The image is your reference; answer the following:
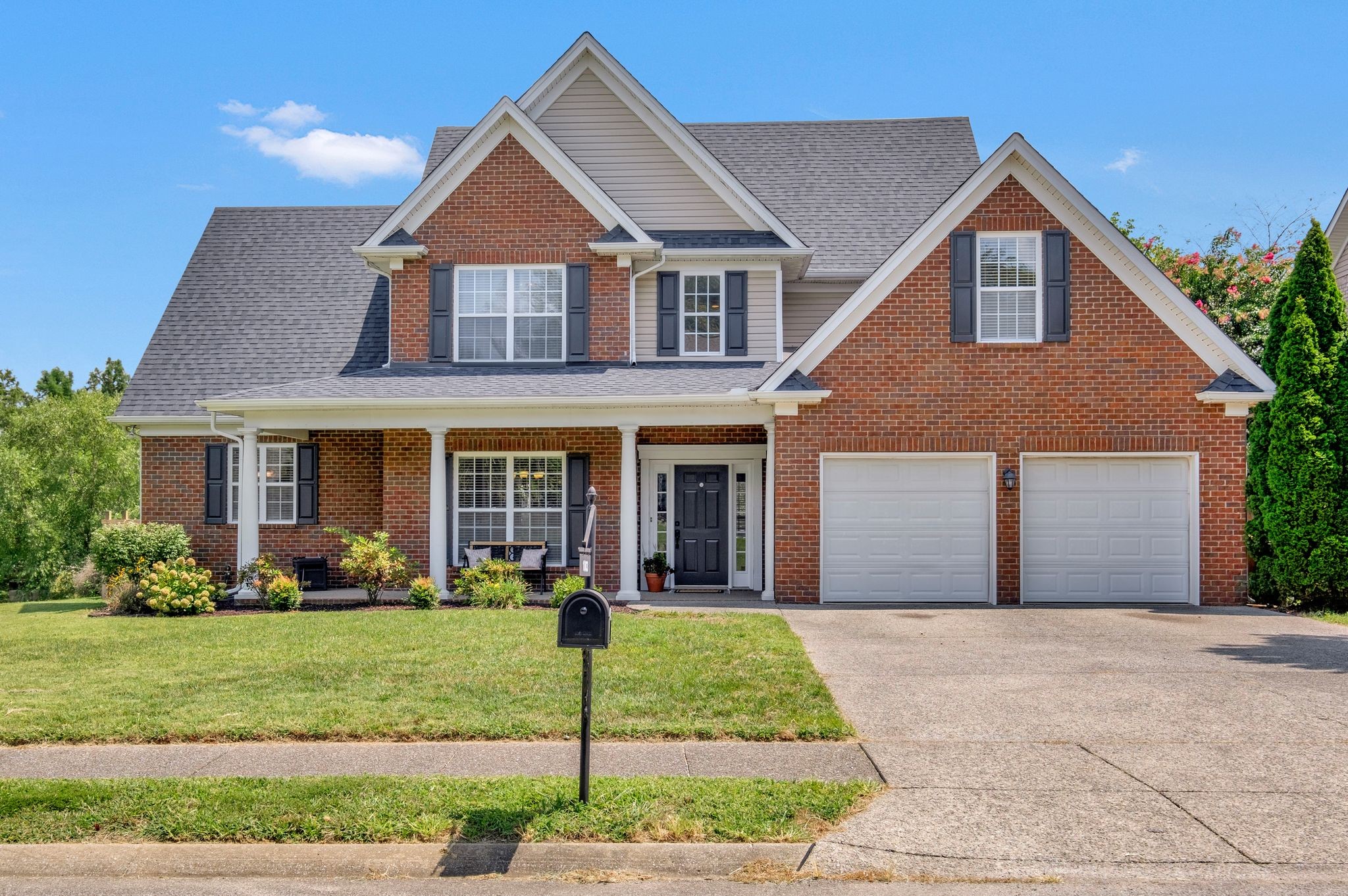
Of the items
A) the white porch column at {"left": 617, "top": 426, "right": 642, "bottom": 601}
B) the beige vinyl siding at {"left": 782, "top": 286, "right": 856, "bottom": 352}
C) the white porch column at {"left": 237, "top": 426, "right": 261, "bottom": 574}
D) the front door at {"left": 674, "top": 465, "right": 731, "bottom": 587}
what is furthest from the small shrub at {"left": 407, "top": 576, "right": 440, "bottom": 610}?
the beige vinyl siding at {"left": 782, "top": 286, "right": 856, "bottom": 352}

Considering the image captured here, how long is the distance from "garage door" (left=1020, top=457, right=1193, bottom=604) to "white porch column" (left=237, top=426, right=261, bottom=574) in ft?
40.6

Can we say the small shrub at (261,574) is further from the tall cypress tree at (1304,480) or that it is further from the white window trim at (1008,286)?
the tall cypress tree at (1304,480)

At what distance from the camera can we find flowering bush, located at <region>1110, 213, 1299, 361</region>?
75.7 feet

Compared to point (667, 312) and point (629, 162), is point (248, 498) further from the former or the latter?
point (629, 162)

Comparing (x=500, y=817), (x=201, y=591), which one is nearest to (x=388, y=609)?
(x=201, y=591)

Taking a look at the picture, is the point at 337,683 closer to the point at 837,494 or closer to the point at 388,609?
the point at 388,609

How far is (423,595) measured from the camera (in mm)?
15078

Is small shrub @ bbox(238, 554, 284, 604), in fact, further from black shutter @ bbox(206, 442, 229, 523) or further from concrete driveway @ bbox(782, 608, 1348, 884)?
concrete driveway @ bbox(782, 608, 1348, 884)

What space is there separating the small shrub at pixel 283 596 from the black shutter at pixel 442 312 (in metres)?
4.54

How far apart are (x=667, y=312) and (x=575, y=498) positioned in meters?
3.78

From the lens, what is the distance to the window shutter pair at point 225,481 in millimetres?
17969

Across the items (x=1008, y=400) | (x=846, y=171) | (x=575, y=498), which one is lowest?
(x=575, y=498)

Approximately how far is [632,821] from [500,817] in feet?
2.48

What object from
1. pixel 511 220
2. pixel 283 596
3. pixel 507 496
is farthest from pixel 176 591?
pixel 511 220
